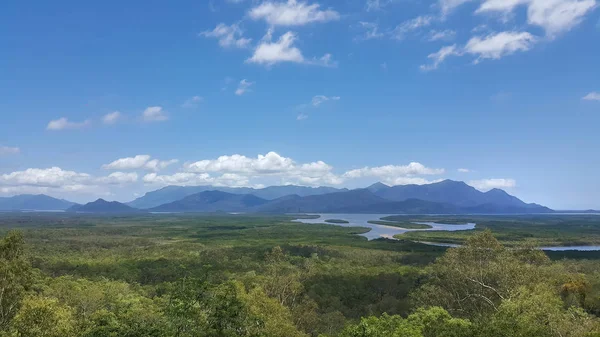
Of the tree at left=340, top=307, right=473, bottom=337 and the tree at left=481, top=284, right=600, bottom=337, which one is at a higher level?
the tree at left=481, top=284, right=600, bottom=337

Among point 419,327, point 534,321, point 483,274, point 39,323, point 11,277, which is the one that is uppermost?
point 483,274

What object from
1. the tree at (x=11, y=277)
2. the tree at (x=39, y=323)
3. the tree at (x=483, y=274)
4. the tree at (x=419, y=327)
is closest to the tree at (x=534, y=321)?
the tree at (x=419, y=327)

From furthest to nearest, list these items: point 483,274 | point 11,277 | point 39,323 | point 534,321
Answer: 1. point 11,277
2. point 483,274
3. point 39,323
4. point 534,321

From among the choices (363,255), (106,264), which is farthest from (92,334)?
(363,255)

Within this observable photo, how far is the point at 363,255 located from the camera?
100750 millimetres

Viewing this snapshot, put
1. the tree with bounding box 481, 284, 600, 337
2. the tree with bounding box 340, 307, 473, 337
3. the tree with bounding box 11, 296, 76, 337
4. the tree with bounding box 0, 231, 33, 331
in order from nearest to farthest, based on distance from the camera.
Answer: the tree with bounding box 481, 284, 600, 337, the tree with bounding box 340, 307, 473, 337, the tree with bounding box 11, 296, 76, 337, the tree with bounding box 0, 231, 33, 331

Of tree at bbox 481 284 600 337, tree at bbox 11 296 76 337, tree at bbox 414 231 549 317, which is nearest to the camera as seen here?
tree at bbox 481 284 600 337

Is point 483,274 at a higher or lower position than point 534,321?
higher

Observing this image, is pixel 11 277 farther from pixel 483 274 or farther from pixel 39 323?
pixel 483 274

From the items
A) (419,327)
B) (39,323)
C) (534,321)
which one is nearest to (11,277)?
(39,323)

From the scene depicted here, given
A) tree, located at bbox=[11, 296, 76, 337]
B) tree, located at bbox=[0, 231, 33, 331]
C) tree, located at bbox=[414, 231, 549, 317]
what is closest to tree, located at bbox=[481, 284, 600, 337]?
tree, located at bbox=[414, 231, 549, 317]

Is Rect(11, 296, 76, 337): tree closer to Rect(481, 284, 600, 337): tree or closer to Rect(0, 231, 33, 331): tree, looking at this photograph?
Rect(0, 231, 33, 331): tree

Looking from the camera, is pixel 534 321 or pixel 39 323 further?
pixel 39 323

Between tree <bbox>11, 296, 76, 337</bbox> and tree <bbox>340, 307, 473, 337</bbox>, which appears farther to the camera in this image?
tree <bbox>11, 296, 76, 337</bbox>
